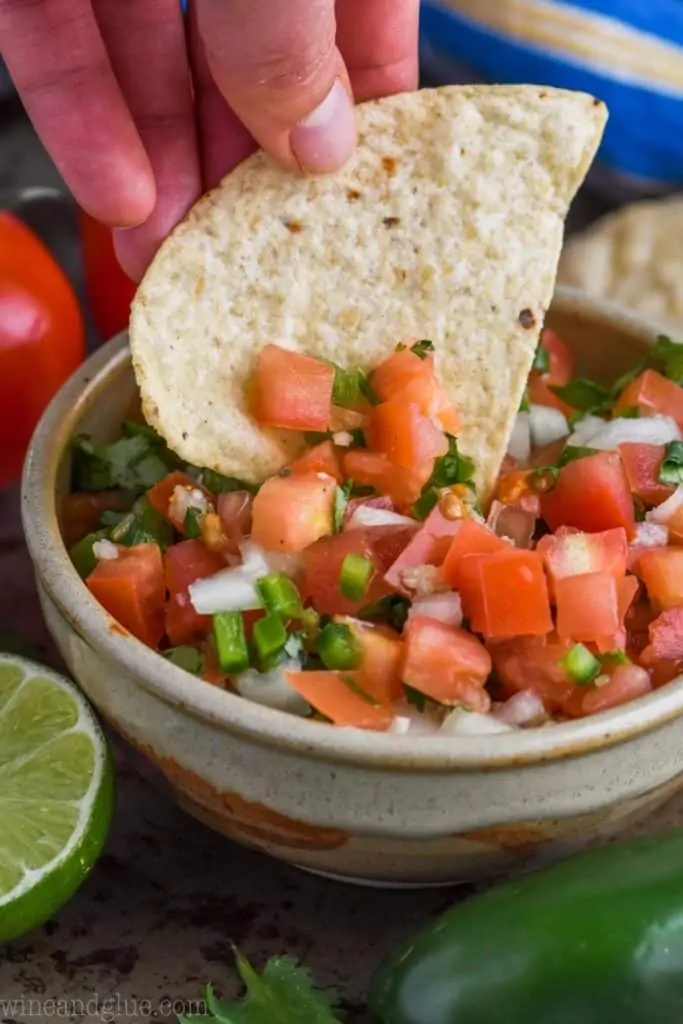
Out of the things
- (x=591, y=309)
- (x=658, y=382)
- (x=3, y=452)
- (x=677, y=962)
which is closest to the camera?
(x=677, y=962)

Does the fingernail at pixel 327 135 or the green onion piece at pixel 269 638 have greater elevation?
the fingernail at pixel 327 135

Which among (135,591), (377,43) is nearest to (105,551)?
(135,591)

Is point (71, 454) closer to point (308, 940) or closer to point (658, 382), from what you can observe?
point (308, 940)

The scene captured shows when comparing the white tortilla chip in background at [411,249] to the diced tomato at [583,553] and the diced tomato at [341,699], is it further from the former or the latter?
the diced tomato at [341,699]

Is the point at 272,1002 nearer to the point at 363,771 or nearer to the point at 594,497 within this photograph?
the point at 363,771

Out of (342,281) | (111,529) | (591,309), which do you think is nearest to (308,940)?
(111,529)

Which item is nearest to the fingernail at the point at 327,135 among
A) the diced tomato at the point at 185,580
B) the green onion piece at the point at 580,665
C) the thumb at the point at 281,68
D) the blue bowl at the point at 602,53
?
the thumb at the point at 281,68

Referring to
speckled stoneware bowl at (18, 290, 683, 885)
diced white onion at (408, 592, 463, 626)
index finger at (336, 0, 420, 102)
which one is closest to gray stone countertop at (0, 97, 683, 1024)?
speckled stoneware bowl at (18, 290, 683, 885)
